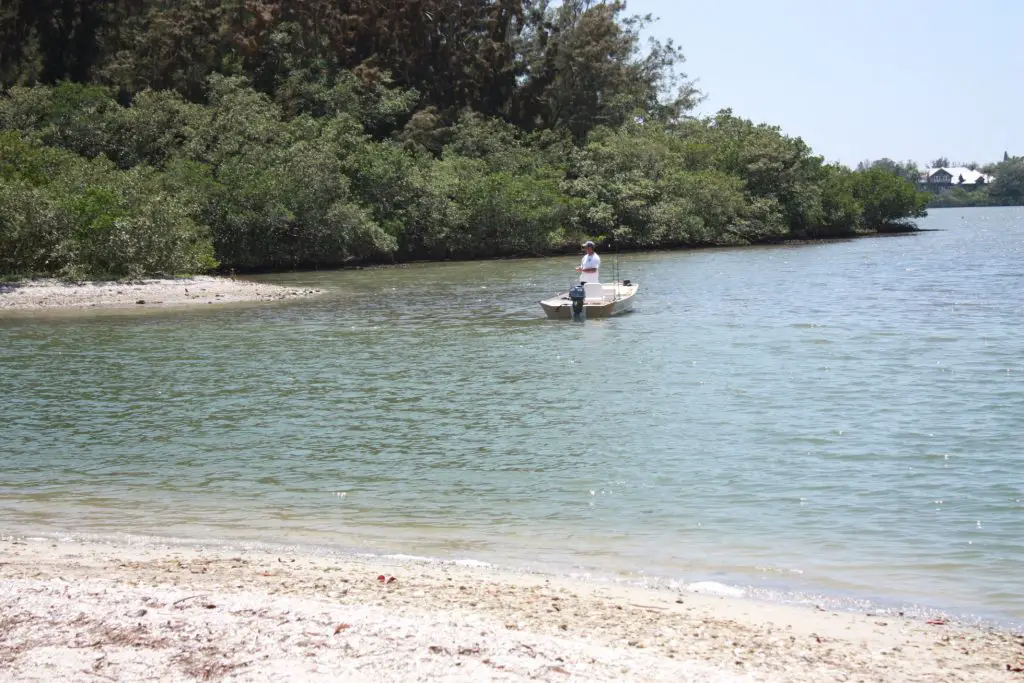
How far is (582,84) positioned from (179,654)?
272ft

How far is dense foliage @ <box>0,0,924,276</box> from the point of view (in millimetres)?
47781

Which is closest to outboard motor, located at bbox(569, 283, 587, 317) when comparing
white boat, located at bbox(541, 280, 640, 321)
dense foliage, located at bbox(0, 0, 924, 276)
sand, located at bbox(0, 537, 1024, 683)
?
white boat, located at bbox(541, 280, 640, 321)

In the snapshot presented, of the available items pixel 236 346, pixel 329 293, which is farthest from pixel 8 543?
pixel 329 293

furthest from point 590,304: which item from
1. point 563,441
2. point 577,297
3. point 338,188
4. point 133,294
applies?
point 338,188

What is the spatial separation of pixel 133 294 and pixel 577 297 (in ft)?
57.9

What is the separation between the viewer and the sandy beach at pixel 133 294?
123 feet

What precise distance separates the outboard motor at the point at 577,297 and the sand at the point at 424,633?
72.1 ft

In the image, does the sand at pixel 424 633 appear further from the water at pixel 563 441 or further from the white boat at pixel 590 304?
the white boat at pixel 590 304

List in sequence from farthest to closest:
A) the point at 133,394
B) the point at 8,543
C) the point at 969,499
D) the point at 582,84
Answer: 1. the point at 582,84
2. the point at 133,394
3. the point at 969,499
4. the point at 8,543

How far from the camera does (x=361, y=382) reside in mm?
21453

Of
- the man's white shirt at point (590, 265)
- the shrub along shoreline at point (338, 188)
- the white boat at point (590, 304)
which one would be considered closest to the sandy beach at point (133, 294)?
the shrub along shoreline at point (338, 188)

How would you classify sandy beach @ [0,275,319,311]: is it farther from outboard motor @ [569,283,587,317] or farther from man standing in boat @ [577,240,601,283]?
outboard motor @ [569,283,587,317]

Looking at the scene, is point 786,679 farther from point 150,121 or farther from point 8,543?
point 150,121

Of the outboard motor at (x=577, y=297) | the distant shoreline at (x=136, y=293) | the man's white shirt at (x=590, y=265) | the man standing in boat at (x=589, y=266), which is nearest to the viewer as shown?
the outboard motor at (x=577, y=297)
